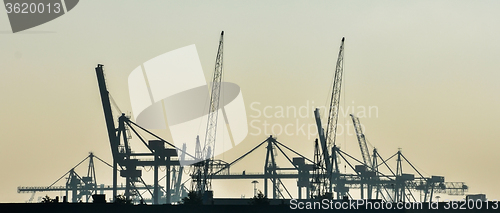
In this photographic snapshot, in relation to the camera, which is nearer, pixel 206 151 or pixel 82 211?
pixel 82 211

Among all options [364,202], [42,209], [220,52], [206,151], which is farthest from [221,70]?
[42,209]

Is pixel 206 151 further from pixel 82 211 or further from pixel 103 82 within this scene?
pixel 82 211

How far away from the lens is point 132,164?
7594 inches

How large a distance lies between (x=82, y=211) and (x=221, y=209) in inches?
640

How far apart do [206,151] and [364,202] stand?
86.2 meters

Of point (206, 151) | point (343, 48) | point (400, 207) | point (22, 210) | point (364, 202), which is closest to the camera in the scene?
point (22, 210)

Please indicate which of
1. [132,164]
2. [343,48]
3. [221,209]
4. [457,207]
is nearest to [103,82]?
[132,164]

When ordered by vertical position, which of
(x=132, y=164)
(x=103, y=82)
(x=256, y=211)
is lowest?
(x=256, y=211)

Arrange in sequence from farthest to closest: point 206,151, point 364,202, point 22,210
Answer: point 206,151 < point 364,202 < point 22,210

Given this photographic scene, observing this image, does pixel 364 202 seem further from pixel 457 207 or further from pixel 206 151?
pixel 206 151

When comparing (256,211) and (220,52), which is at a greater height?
(220,52)

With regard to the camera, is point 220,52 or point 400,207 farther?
point 220,52

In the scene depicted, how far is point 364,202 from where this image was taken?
117 m

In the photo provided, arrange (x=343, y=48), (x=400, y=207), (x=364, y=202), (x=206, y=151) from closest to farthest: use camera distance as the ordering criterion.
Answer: (x=400, y=207) → (x=364, y=202) → (x=343, y=48) → (x=206, y=151)
